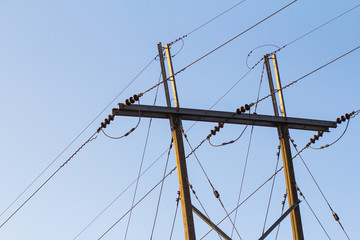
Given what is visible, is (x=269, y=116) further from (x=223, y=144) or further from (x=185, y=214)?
(x=185, y=214)

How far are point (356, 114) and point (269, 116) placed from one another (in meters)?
2.92

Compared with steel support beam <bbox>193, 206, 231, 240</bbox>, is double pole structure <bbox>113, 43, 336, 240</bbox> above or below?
above

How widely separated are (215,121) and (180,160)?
1.76 metres

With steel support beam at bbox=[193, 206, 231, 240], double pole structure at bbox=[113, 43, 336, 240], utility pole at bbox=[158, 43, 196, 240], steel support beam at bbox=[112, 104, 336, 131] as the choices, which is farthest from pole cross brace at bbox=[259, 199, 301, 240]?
steel support beam at bbox=[112, 104, 336, 131]

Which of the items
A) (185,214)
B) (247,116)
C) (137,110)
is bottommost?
(185,214)

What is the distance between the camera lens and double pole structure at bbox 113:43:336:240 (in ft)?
92.3

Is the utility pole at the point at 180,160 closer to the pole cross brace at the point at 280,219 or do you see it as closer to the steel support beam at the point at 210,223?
the steel support beam at the point at 210,223

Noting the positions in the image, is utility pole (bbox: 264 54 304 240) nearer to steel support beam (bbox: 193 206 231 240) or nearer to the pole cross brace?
the pole cross brace

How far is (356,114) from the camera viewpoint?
96.4 ft

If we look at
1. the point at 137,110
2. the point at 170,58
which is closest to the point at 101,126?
the point at 137,110

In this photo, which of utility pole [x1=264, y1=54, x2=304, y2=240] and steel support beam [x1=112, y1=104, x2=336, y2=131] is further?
utility pole [x1=264, y1=54, x2=304, y2=240]

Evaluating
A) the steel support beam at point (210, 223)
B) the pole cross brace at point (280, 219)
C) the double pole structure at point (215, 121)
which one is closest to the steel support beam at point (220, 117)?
the double pole structure at point (215, 121)

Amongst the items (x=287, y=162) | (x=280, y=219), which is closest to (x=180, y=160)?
(x=280, y=219)

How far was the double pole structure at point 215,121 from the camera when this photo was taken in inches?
1108
